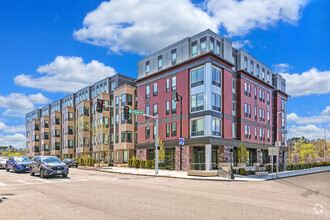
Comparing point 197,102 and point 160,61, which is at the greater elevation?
point 160,61

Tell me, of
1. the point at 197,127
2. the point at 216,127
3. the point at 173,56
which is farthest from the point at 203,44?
the point at 216,127

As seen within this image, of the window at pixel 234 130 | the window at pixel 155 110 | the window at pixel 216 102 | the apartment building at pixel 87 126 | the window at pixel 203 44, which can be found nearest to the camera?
the window at pixel 216 102

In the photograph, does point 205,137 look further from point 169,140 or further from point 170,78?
point 170,78

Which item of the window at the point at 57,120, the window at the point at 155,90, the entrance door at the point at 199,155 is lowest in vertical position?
the entrance door at the point at 199,155

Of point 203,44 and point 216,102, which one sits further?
point 216,102

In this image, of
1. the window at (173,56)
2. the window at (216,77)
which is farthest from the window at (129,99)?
the window at (216,77)

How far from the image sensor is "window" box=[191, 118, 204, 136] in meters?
34.8

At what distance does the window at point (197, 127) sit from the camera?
34.8 metres

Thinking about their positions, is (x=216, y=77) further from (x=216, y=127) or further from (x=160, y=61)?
(x=160, y=61)

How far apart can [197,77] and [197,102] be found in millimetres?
3274

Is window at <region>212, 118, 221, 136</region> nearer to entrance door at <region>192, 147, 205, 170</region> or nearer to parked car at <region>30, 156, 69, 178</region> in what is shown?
entrance door at <region>192, 147, 205, 170</region>

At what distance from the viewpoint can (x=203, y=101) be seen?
34812 mm

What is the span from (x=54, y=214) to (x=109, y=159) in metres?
44.7

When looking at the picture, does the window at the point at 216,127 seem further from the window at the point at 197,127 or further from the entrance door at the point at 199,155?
the entrance door at the point at 199,155
